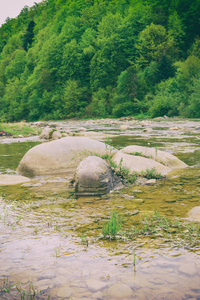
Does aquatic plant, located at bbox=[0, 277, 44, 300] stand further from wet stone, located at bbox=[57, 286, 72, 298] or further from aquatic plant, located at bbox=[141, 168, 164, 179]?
aquatic plant, located at bbox=[141, 168, 164, 179]

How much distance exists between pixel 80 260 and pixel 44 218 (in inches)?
50.4

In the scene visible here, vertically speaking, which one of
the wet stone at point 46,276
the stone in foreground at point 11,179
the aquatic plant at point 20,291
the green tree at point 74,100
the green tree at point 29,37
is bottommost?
the wet stone at point 46,276

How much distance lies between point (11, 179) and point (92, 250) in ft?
12.9

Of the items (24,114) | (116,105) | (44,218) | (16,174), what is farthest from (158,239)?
(24,114)

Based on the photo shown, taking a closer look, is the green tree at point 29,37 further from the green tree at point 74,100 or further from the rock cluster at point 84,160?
the rock cluster at point 84,160

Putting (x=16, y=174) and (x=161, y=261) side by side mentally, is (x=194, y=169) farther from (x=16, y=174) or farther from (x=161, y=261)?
(x=161, y=261)

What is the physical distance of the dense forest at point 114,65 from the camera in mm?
43000

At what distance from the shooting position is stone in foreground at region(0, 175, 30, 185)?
6336mm

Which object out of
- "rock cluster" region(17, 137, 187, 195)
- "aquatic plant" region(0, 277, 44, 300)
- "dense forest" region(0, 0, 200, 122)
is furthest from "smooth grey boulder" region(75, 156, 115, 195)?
"dense forest" region(0, 0, 200, 122)

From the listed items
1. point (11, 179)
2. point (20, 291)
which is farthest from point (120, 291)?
point (11, 179)

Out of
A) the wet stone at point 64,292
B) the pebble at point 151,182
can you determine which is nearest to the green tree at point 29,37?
the pebble at point 151,182

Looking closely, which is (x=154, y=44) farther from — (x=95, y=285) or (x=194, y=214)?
(x=95, y=285)

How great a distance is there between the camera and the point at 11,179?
6555 millimetres

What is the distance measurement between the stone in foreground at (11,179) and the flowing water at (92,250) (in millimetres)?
1169
